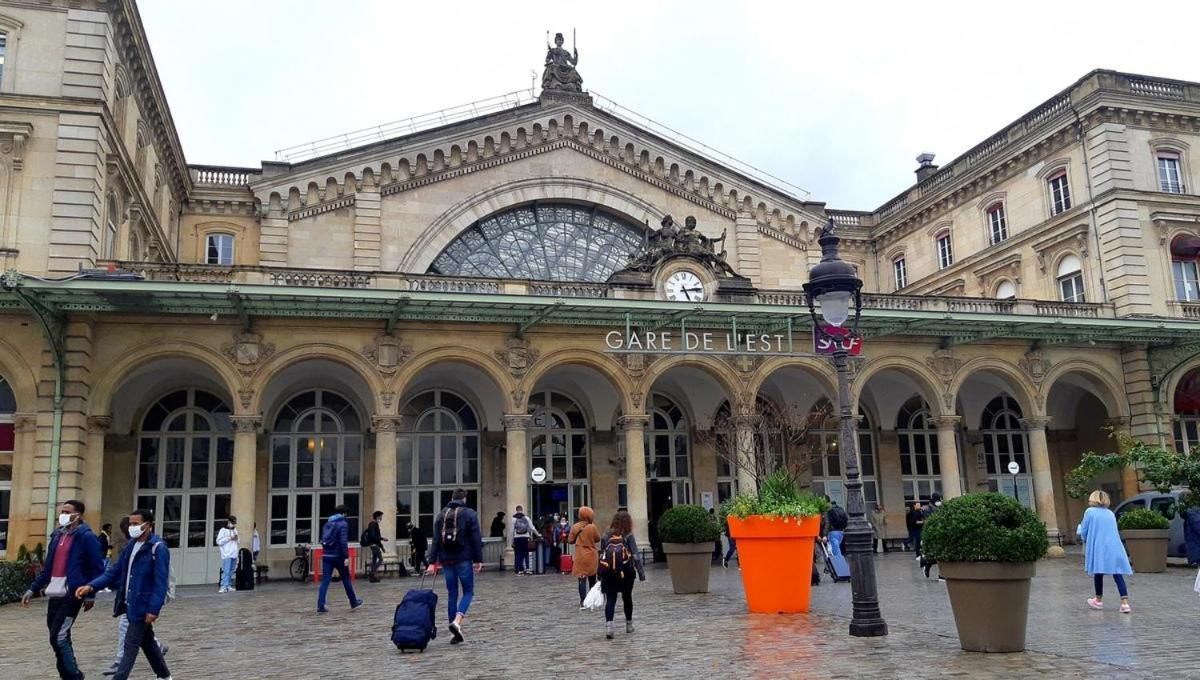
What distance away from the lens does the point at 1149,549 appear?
19.7 m

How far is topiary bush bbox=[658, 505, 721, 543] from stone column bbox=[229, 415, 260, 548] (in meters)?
11.8

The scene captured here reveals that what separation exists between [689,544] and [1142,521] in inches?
410

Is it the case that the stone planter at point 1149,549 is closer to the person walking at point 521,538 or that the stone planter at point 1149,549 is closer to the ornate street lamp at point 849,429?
the ornate street lamp at point 849,429

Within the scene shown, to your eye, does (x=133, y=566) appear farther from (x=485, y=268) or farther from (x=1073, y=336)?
(x=1073, y=336)

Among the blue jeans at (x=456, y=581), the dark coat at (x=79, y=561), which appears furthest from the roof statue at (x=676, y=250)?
the dark coat at (x=79, y=561)

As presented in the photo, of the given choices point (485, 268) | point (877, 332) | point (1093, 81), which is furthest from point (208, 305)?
point (1093, 81)

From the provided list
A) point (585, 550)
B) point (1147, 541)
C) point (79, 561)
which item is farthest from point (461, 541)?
point (1147, 541)

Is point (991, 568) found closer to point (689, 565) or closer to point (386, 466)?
point (689, 565)

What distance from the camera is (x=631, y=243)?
34031 mm

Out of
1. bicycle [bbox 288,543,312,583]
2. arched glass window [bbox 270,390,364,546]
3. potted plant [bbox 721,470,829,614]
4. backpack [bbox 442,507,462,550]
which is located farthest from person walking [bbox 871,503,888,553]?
A: backpack [bbox 442,507,462,550]

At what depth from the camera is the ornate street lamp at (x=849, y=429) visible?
1112 cm

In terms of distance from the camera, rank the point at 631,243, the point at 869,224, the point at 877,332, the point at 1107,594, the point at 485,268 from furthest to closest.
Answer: the point at 869,224
the point at 631,243
the point at 485,268
the point at 877,332
the point at 1107,594

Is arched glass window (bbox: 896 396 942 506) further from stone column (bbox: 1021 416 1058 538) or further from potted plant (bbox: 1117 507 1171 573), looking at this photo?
potted plant (bbox: 1117 507 1171 573)

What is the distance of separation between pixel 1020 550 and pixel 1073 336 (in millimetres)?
22576
